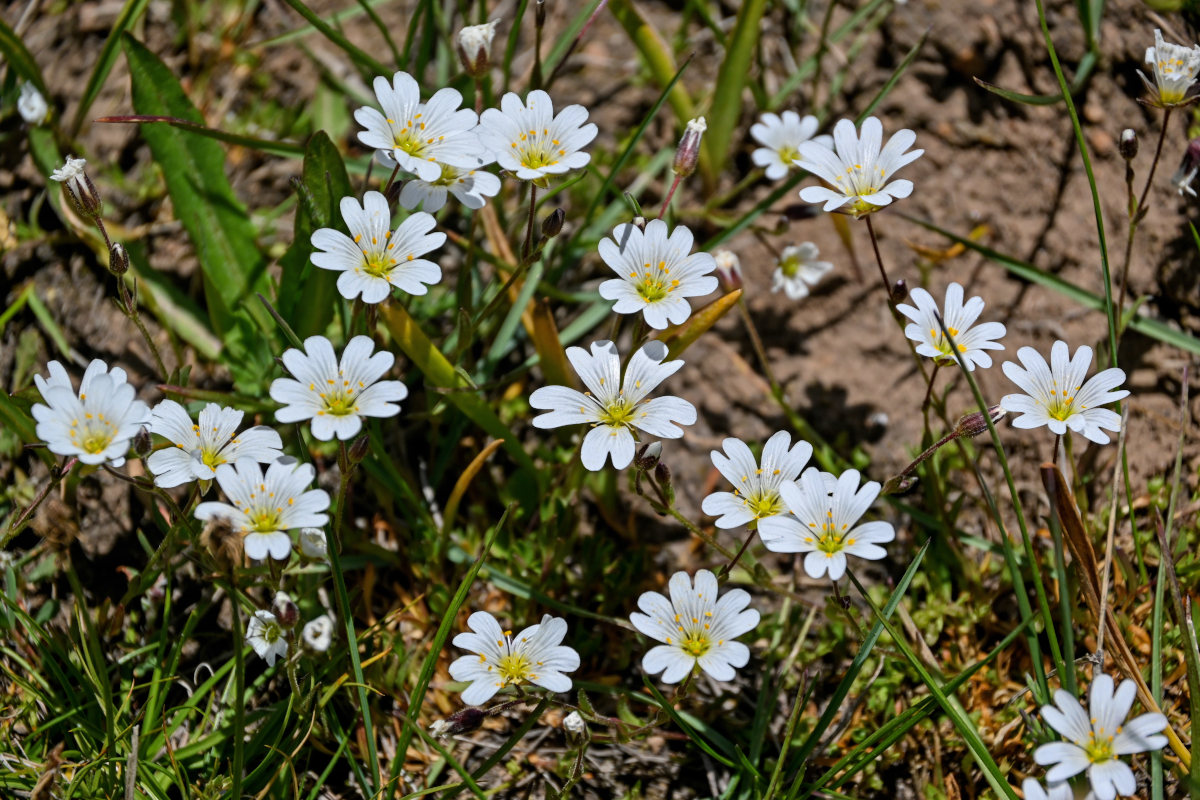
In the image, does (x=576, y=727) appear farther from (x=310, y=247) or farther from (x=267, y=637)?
(x=310, y=247)

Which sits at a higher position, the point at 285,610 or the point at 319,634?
the point at 285,610

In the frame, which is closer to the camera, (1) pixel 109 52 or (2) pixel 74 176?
(2) pixel 74 176

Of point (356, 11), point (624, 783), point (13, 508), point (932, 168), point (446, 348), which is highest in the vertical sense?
point (356, 11)

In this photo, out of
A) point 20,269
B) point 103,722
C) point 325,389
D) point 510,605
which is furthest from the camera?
point 20,269

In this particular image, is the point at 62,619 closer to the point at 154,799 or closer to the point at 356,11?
the point at 154,799

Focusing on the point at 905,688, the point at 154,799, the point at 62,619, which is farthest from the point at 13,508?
the point at 905,688

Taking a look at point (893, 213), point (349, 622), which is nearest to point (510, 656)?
point (349, 622)
